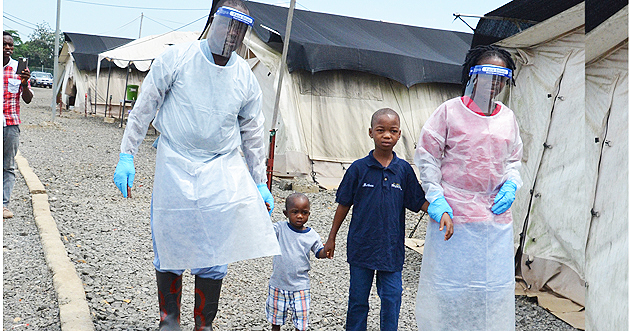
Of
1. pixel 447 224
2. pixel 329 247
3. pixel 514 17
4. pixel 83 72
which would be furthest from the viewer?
pixel 83 72

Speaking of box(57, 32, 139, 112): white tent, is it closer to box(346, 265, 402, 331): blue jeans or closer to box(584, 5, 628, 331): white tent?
box(346, 265, 402, 331): blue jeans

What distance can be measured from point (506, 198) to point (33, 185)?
620 centimetres

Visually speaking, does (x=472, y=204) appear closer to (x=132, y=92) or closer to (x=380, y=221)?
(x=380, y=221)

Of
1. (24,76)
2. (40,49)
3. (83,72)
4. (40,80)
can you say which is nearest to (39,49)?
(40,49)

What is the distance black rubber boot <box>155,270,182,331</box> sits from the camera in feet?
10.3


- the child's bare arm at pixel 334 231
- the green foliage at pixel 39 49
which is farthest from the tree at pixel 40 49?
the child's bare arm at pixel 334 231

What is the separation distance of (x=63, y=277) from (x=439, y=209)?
265cm

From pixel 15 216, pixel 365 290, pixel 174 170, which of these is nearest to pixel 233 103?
pixel 174 170

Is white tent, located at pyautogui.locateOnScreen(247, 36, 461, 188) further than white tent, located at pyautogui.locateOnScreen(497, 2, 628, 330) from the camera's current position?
Yes

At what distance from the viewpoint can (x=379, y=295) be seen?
10.4 feet

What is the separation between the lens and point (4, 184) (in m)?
5.56

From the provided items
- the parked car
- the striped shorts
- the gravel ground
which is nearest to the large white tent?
the gravel ground

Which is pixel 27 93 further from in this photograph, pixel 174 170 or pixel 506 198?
pixel 506 198

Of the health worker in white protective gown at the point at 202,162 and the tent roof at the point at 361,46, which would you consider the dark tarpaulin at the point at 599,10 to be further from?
the tent roof at the point at 361,46
